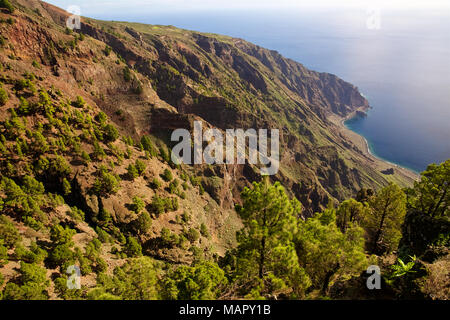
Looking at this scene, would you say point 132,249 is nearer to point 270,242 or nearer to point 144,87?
point 270,242

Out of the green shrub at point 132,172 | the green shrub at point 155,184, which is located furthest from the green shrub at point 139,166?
the green shrub at point 155,184

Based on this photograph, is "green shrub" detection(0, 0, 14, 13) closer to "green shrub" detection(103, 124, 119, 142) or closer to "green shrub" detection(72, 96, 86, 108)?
"green shrub" detection(72, 96, 86, 108)

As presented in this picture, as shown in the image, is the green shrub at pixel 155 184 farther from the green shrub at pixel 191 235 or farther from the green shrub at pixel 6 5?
the green shrub at pixel 6 5

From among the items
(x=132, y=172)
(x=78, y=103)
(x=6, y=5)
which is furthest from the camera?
(x=6, y=5)

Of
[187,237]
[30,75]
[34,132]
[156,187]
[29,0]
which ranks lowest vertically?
[187,237]

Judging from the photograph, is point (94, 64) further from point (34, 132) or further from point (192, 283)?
point (192, 283)

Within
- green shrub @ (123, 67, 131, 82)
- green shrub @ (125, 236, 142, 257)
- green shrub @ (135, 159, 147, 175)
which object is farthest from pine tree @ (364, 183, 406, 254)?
green shrub @ (123, 67, 131, 82)

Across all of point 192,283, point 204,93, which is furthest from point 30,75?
point 204,93

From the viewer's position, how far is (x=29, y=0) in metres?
156

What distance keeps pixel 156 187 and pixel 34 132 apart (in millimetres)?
30235

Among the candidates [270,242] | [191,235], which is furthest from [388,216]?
[191,235]
